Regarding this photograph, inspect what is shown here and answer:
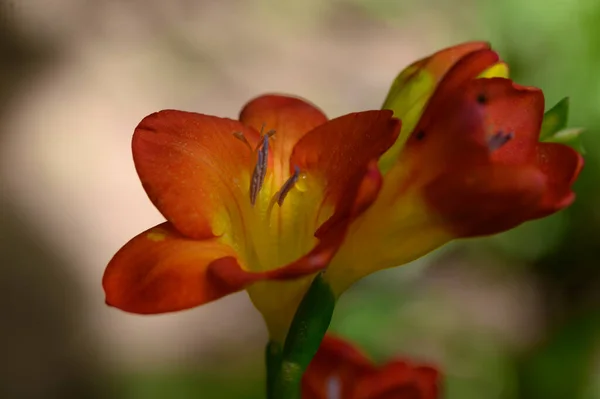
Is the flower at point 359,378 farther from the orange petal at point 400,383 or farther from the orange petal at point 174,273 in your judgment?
the orange petal at point 174,273

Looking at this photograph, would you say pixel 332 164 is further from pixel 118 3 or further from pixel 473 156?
pixel 118 3

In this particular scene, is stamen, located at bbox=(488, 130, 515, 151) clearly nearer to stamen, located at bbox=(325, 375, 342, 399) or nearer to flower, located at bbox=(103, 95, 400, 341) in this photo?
flower, located at bbox=(103, 95, 400, 341)

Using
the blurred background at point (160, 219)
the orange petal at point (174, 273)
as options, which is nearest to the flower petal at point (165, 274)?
the orange petal at point (174, 273)

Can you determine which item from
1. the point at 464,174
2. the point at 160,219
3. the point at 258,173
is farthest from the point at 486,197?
the point at 160,219

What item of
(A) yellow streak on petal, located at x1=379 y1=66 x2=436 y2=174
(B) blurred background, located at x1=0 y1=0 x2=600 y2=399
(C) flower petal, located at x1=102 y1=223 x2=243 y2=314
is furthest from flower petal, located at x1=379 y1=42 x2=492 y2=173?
(B) blurred background, located at x1=0 y1=0 x2=600 y2=399

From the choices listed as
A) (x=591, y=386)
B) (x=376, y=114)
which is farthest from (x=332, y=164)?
(x=591, y=386)
